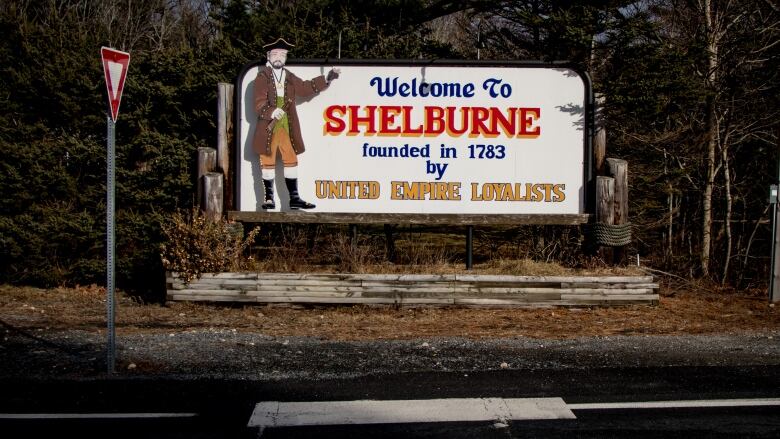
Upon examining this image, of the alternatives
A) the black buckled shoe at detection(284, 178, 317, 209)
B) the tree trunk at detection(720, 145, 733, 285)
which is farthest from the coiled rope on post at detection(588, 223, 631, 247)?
the tree trunk at detection(720, 145, 733, 285)

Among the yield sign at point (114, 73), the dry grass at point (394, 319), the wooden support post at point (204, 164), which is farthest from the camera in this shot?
the wooden support post at point (204, 164)

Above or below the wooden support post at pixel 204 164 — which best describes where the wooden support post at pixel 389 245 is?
below

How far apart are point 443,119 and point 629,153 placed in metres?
4.37

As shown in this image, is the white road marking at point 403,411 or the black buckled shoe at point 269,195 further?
the black buckled shoe at point 269,195

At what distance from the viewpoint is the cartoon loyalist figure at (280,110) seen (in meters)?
11.2

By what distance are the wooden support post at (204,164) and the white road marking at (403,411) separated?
18.9 ft

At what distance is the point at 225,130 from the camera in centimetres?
1130

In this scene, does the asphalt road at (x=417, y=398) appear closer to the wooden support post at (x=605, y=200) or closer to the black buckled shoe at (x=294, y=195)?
the wooden support post at (x=605, y=200)

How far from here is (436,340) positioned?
27.4ft

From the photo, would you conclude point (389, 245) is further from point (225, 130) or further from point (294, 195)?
point (225, 130)

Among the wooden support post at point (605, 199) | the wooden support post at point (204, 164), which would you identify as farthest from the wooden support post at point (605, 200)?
the wooden support post at point (204, 164)

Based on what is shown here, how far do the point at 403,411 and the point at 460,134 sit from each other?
20.3ft

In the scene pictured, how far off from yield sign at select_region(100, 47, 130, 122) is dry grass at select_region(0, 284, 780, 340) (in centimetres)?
324

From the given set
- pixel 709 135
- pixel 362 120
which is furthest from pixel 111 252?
pixel 709 135
